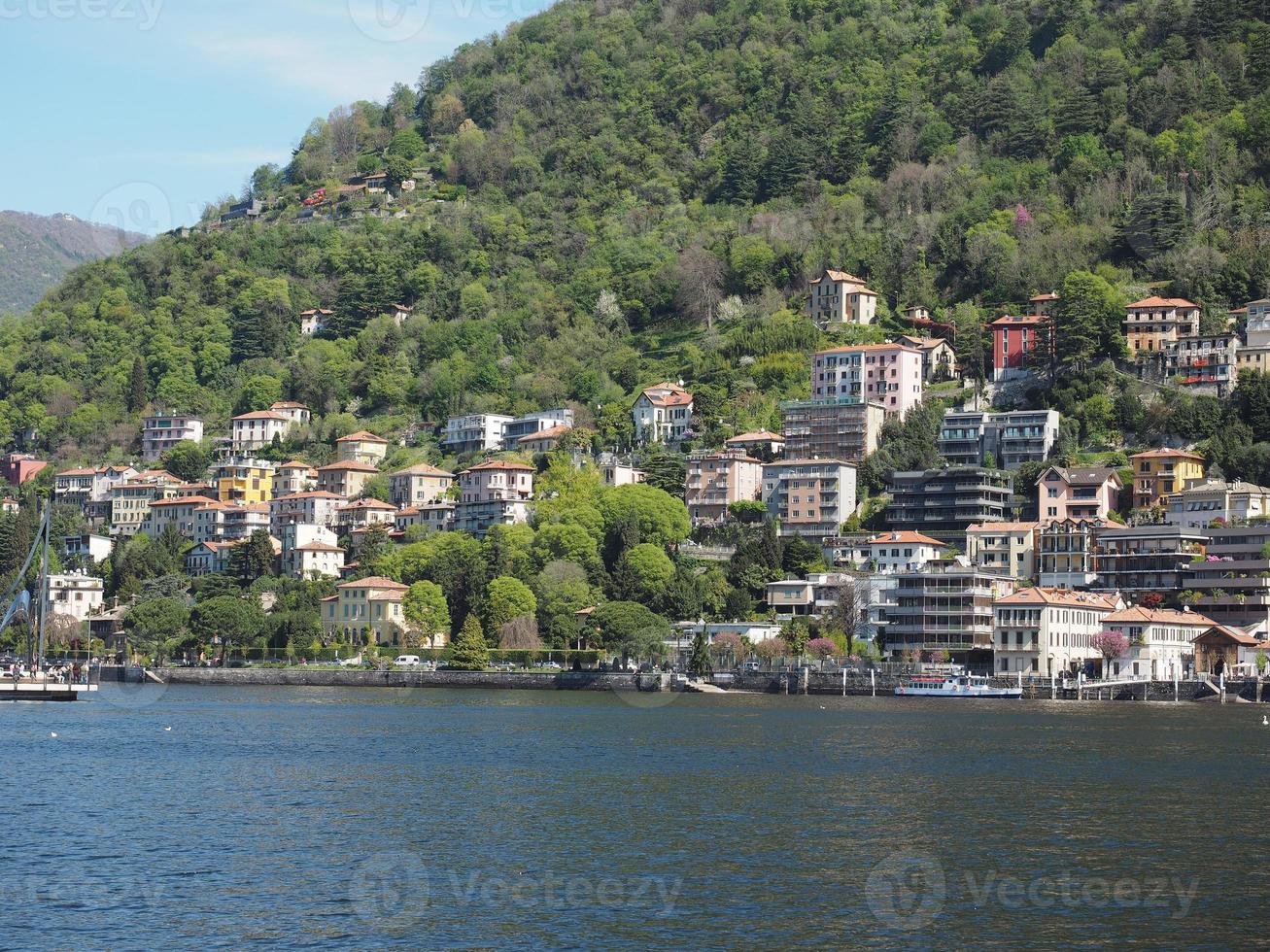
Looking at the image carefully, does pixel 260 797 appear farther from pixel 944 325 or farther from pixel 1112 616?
pixel 944 325

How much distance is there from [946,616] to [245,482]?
60801 mm

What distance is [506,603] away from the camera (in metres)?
93.1

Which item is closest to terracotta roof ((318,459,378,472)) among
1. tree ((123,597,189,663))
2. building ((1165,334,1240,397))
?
tree ((123,597,189,663))

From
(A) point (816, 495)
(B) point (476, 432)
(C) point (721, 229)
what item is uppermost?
(C) point (721, 229)

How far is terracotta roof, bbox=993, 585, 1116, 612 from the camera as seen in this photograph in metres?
84.8

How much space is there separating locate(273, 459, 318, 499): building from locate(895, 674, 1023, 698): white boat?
56.9 metres

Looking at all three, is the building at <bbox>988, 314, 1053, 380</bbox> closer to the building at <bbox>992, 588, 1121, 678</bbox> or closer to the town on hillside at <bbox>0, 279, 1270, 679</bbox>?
the town on hillside at <bbox>0, 279, 1270, 679</bbox>

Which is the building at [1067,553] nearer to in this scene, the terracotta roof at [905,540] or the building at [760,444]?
the terracotta roof at [905,540]

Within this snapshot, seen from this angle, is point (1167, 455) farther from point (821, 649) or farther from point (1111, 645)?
point (821, 649)

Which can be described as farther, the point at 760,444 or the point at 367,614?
the point at 760,444

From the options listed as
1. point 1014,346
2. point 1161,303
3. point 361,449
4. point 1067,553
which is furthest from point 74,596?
point 1161,303

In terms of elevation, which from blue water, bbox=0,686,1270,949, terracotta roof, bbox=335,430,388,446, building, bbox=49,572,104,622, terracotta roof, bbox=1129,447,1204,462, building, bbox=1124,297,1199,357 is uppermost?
building, bbox=1124,297,1199,357

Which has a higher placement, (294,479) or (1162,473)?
(294,479)

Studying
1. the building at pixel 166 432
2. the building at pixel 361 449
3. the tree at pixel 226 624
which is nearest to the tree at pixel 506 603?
the tree at pixel 226 624
